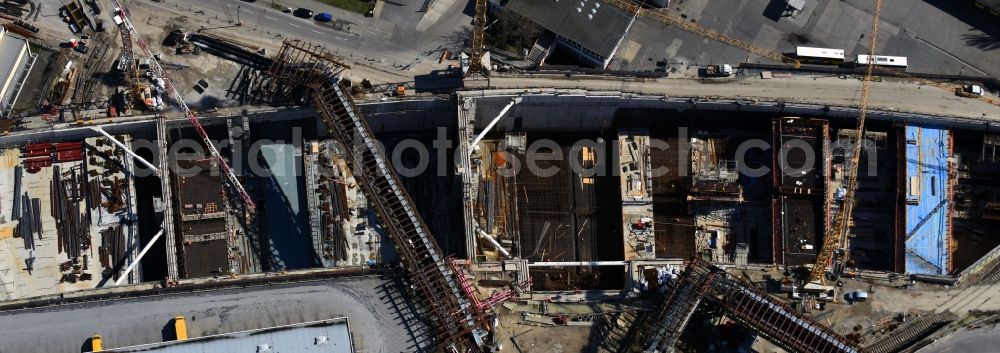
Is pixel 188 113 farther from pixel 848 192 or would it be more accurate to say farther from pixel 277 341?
pixel 848 192

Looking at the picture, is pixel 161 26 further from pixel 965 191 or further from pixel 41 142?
pixel 965 191

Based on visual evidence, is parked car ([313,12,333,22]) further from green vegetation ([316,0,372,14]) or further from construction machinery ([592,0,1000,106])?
construction machinery ([592,0,1000,106])

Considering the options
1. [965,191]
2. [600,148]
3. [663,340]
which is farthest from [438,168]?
[965,191]

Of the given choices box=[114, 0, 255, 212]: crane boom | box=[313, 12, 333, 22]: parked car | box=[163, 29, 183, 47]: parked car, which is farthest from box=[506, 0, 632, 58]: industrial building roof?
box=[163, 29, 183, 47]: parked car

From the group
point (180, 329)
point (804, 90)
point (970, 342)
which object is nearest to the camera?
point (180, 329)

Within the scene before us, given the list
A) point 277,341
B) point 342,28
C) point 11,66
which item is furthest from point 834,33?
point 11,66

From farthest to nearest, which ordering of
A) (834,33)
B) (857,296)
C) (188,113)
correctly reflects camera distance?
(834,33), (188,113), (857,296)
